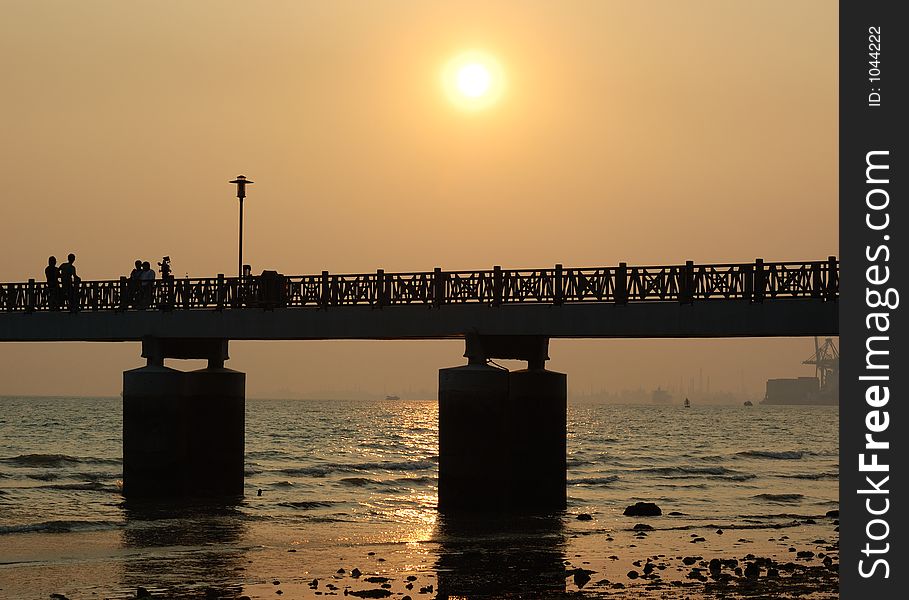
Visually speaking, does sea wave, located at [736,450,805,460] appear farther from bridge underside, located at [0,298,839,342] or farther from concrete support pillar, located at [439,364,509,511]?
concrete support pillar, located at [439,364,509,511]

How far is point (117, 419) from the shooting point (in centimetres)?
15250

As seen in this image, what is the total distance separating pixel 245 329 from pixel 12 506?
11.9 m

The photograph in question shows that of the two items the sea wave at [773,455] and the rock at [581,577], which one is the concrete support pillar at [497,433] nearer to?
the rock at [581,577]

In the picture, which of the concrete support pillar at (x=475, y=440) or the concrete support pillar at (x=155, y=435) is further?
the concrete support pillar at (x=155, y=435)

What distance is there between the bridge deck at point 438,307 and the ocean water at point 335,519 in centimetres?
523

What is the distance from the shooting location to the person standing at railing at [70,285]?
4619cm

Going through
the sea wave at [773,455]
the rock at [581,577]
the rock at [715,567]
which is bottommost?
the sea wave at [773,455]

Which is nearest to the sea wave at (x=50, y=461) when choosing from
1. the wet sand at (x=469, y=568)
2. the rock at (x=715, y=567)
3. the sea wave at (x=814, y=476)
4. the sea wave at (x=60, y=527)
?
the sea wave at (x=60, y=527)

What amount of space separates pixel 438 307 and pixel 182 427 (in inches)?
345

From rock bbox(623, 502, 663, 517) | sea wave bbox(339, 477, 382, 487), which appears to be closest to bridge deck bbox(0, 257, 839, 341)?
rock bbox(623, 502, 663, 517)

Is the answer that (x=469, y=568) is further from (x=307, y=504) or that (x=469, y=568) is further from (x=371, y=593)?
(x=307, y=504)

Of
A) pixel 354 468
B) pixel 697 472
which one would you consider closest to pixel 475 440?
pixel 354 468

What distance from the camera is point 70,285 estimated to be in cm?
4628
